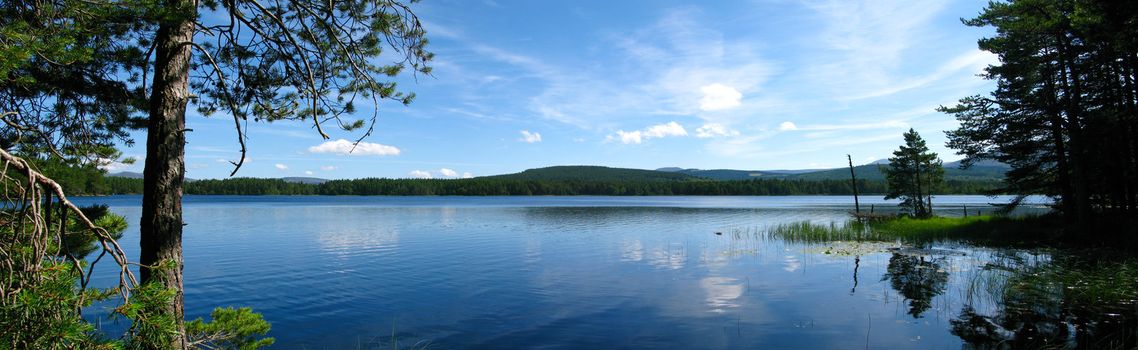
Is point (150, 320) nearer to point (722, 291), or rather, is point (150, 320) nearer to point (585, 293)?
point (585, 293)

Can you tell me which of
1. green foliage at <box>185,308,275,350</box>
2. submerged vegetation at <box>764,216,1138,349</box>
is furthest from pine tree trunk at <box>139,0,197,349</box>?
submerged vegetation at <box>764,216,1138,349</box>

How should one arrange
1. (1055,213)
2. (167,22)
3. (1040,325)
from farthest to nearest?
(1055,213)
(1040,325)
(167,22)

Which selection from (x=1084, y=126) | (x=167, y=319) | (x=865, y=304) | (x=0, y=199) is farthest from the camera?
(x=1084, y=126)

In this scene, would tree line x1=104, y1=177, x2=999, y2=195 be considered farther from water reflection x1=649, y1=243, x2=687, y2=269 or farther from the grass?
water reflection x1=649, y1=243, x2=687, y2=269

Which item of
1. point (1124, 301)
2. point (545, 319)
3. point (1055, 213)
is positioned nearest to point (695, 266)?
point (545, 319)

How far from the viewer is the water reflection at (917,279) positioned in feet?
47.8

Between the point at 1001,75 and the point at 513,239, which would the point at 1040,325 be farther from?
the point at 513,239

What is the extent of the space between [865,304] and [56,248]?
15.8m

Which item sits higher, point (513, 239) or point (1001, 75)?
point (1001, 75)

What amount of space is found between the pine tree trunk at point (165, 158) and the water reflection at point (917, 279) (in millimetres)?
14432

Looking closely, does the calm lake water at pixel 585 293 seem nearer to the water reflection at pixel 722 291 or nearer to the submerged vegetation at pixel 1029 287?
the water reflection at pixel 722 291

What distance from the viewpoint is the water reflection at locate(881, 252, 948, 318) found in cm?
1458

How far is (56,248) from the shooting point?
363cm

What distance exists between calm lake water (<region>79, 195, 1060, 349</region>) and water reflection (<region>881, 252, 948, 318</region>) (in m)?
0.06
